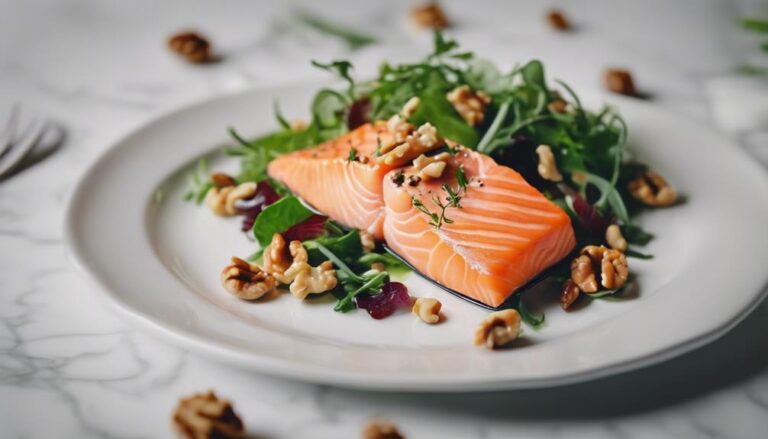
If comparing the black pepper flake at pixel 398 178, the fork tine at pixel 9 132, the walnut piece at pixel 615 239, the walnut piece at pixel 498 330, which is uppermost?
the black pepper flake at pixel 398 178

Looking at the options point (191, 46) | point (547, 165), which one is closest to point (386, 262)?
point (547, 165)

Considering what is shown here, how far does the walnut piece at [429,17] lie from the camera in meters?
5.17

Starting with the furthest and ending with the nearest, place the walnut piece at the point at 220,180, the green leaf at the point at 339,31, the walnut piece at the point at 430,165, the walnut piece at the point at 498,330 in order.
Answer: the green leaf at the point at 339,31, the walnut piece at the point at 220,180, the walnut piece at the point at 430,165, the walnut piece at the point at 498,330

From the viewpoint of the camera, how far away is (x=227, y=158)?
12.6ft

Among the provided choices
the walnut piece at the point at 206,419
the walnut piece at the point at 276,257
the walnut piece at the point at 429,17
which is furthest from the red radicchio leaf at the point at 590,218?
the walnut piece at the point at 429,17

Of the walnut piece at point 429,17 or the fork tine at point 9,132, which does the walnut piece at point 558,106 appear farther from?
the fork tine at point 9,132

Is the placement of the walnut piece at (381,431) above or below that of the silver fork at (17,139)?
above

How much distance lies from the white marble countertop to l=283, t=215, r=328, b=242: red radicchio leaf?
0.63 metres

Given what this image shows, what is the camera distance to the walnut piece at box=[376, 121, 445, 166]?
3006mm

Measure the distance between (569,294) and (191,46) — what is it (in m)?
2.85

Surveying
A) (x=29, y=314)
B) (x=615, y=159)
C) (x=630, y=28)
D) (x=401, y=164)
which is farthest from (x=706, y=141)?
(x=29, y=314)

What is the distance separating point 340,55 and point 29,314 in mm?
2507

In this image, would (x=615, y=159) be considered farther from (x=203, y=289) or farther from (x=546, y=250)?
(x=203, y=289)

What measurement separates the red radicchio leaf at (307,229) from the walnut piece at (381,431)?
96 cm
